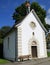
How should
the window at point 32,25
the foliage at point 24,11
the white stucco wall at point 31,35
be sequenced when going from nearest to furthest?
the white stucco wall at point 31,35 < the window at point 32,25 < the foliage at point 24,11

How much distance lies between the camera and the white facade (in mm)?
27453

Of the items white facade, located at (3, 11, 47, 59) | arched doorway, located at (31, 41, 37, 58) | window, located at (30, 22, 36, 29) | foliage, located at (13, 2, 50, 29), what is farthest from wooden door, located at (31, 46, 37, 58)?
foliage, located at (13, 2, 50, 29)

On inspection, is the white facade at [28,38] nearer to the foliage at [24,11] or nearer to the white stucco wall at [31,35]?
the white stucco wall at [31,35]

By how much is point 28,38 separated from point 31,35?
920mm

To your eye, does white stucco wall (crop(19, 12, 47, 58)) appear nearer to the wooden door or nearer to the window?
the window

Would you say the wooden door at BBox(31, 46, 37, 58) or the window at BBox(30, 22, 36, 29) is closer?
the wooden door at BBox(31, 46, 37, 58)

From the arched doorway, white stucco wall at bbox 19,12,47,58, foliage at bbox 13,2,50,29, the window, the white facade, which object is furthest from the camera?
foliage at bbox 13,2,50,29

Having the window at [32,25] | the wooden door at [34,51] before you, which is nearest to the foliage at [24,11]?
the window at [32,25]

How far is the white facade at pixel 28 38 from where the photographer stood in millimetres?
27453

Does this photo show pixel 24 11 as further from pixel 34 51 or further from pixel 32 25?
pixel 34 51

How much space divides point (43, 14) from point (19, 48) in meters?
26.9

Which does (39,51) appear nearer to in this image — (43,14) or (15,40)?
(15,40)

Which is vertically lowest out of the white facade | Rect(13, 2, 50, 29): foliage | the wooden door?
the wooden door

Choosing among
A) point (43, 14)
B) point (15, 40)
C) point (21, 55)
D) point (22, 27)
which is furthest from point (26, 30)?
point (43, 14)
